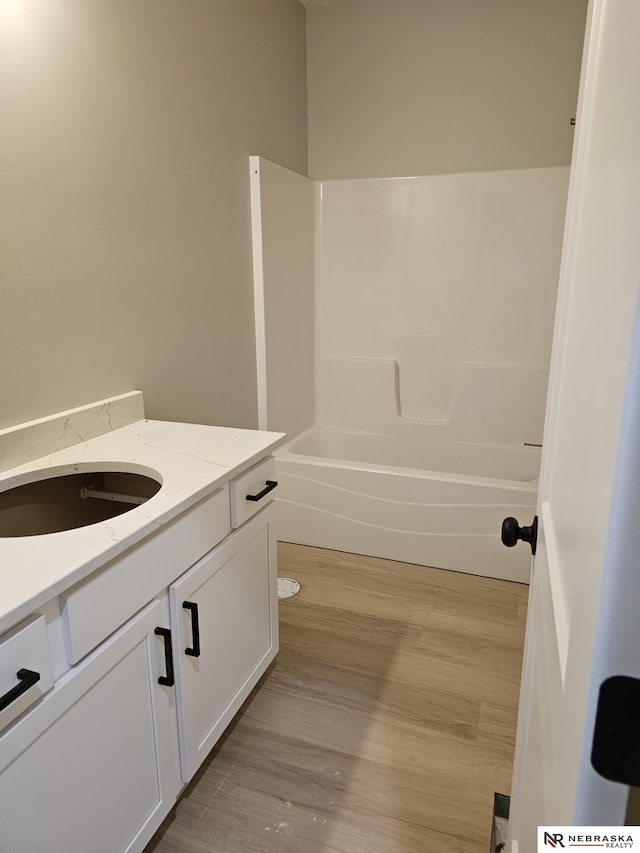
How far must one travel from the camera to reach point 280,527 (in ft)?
9.55

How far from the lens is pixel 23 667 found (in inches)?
34.7

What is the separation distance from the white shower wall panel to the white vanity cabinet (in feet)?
6.10

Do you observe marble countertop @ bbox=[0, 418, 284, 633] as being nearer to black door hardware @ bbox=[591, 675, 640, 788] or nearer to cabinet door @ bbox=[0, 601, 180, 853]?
cabinet door @ bbox=[0, 601, 180, 853]

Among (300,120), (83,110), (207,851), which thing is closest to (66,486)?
(207,851)

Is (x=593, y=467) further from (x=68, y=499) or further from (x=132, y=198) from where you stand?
(x=132, y=198)

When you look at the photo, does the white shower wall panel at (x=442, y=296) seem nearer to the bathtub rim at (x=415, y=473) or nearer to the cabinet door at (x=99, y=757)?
the bathtub rim at (x=415, y=473)

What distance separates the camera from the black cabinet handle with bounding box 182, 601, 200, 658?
1.32m

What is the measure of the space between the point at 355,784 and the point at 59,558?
107cm

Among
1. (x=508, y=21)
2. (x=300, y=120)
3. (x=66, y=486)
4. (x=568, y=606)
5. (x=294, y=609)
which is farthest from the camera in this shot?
(x=300, y=120)

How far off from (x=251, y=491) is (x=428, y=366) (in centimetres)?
200

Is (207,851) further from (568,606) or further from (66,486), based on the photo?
(568,606)

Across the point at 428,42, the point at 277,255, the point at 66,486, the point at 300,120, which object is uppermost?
the point at 428,42

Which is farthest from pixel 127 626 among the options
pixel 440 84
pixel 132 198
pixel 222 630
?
pixel 440 84

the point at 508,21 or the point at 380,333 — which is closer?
the point at 508,21
